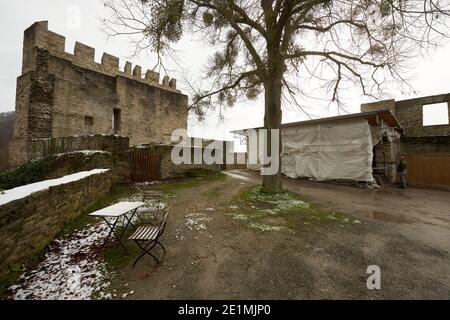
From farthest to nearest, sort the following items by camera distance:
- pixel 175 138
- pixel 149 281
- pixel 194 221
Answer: pixel 175 138 → pixel 194 221 → pixel 149 281

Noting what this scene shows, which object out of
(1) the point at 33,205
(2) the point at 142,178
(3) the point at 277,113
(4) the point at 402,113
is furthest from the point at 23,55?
(4) the point at 402,113

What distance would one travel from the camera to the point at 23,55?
1190 cm

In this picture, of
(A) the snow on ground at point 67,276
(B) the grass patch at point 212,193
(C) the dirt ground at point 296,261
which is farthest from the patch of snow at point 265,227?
(B) the grass patch at point 212,193

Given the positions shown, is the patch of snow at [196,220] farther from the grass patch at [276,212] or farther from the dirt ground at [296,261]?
the grass patch at [276,212]

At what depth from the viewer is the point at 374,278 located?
2791mm

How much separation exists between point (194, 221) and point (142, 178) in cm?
651

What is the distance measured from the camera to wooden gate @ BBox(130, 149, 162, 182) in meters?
10.4

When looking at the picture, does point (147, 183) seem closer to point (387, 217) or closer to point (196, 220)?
point (196, 220)

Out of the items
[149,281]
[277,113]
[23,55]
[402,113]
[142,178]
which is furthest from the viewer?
[402,113]

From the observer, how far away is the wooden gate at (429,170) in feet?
36.9

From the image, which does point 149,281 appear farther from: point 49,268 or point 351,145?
point 351,145

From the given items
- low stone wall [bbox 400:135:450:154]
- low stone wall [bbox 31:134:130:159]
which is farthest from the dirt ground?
low stone wall [bbox 400:135:450:154]

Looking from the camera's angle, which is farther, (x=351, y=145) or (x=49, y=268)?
(x=351, y=145)

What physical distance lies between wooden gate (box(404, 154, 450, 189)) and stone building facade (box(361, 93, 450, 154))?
4.16 meters
